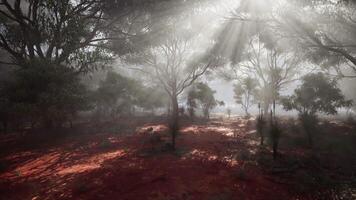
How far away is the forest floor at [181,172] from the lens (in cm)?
722

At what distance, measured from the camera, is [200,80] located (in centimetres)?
4116

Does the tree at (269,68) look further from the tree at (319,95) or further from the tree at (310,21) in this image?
the tree at (310,21)

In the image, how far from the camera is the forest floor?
7.22 metres

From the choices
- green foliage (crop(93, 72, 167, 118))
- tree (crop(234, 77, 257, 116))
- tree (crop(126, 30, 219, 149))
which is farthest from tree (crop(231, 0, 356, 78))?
tree (crop(234, 77, 257, 116))

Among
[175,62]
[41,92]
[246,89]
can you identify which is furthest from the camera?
[246,89]

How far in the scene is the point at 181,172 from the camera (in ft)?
28.7

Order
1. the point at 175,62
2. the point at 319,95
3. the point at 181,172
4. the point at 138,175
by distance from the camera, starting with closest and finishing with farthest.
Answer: the point at 138,175
the point at 181,172
the point at 319,95
the point at 175,62

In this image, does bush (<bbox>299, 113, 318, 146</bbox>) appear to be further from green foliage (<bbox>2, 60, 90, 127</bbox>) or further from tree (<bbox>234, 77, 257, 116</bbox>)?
tree (<bbox>234, 77, 257, 116</bbox>)

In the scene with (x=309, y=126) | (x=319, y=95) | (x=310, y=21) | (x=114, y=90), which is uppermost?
(x=310, y=21)

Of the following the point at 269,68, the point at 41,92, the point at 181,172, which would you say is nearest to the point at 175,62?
the point at 269,68

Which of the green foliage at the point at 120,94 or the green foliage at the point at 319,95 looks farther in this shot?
the green foliage at the point at 120,94

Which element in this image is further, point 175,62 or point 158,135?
point 175,62

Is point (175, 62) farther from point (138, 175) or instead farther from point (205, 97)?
point (138, 175)

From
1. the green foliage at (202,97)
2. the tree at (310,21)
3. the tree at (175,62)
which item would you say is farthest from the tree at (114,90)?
the tree at (310,21)
